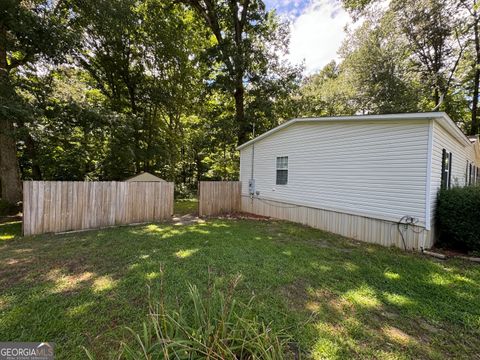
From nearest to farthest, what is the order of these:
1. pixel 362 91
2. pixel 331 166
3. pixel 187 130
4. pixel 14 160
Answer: pixel 331 166 < pixel 14 160 < pixel 362 91 < pixel 187 130

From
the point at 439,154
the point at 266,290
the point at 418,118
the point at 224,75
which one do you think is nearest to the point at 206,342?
the point at 266,290

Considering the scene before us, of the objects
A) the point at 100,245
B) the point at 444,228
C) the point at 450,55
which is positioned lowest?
the point at 100,245

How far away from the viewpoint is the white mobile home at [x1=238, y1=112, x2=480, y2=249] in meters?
5.20

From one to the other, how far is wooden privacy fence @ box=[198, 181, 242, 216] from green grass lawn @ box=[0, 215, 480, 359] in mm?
3964

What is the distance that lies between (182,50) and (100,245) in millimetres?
14699

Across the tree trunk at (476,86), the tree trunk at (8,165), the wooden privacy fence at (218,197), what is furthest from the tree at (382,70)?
the tree trunk at (8,165)

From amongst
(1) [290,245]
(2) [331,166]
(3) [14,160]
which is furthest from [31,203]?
(2) [331,166]

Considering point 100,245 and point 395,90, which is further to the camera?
point 395,90

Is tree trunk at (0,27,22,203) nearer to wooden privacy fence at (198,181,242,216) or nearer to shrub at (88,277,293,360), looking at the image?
wooden privacy fence at (198,181,242,216)

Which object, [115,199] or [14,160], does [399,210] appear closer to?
[115,199]

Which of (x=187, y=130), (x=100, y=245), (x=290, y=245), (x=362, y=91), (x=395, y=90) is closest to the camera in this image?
(x=100, y=245)

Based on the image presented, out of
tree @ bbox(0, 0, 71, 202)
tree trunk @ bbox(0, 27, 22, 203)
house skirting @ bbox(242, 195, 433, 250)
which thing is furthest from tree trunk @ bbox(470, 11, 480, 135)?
tree trunk @ bbox(0, 27, 22, 203)

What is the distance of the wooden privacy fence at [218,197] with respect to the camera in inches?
376

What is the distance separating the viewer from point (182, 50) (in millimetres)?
15273
